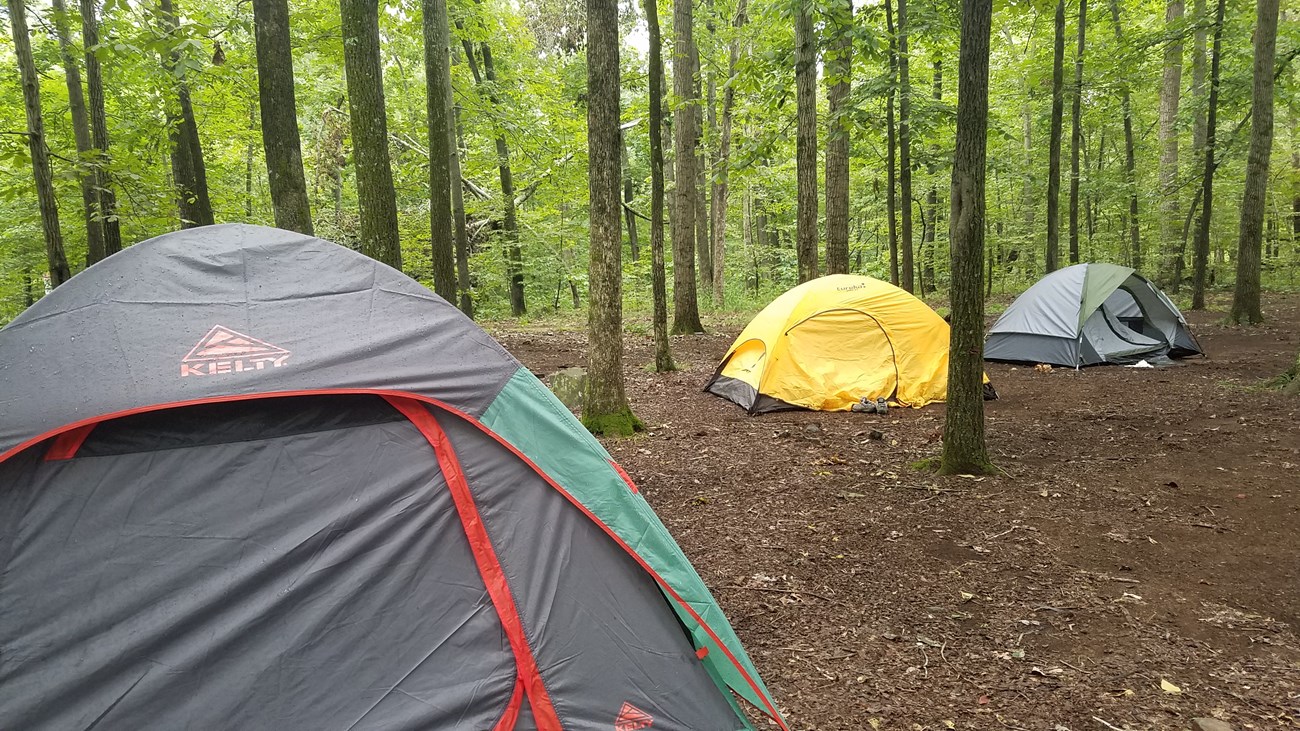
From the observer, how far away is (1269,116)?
9883 millimetres

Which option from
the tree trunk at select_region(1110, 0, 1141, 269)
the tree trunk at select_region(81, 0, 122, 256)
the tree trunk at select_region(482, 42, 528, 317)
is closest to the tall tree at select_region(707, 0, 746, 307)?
the tree trunk at select_region(482, 42, 528, 317)

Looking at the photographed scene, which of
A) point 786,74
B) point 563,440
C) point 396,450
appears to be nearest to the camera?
point 396,450

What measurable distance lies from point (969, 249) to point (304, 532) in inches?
179

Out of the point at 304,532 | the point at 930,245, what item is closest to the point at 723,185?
the point at 930,245

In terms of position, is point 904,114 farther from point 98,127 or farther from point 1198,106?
point 98,127

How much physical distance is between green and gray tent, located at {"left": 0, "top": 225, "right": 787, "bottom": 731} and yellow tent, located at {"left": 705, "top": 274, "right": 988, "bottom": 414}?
215 inches

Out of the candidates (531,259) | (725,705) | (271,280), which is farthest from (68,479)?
(531,259)

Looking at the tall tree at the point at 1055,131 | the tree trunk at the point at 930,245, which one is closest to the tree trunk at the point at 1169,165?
the tall tree at the point at 1055,131

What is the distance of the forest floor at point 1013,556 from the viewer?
2.87 m

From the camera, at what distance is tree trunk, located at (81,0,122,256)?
8.57 m

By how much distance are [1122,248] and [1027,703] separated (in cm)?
2114

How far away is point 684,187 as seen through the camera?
13.8 metres

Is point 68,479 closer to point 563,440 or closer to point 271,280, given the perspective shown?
point 271,280

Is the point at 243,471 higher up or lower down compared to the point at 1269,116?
lower down
